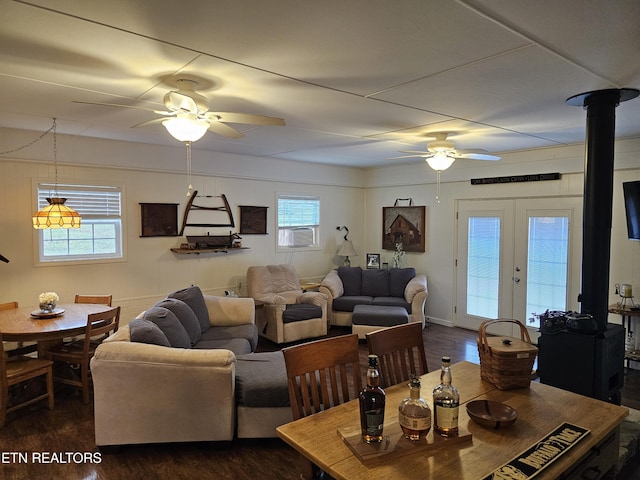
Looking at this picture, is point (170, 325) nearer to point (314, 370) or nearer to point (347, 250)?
point (314, 370)

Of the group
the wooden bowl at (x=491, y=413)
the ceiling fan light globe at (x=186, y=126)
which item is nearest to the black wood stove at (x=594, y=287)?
the wooden bowl at (x=491, y=413)

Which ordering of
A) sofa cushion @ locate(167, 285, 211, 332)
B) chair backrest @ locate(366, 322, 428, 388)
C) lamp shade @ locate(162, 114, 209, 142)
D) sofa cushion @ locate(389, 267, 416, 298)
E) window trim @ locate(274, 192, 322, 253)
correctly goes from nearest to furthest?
1. chair backrest @ locate(366, 322, 428, 388)
2. lamp shade @ locate(162, 114, 209, 142)
3. sofa cushion @ locate(167, 285, 211, 332)
4. sofa cushion @ locate(389, 267, 416, 298)
5. window trim @ locate(274, 192, 322, 253)

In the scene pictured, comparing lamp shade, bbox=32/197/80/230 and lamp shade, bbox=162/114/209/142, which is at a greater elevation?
lamp shade, bbox=162/114/209/142

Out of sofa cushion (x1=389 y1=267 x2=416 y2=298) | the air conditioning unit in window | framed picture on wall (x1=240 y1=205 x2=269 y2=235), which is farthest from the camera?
the air conditioning unit in window

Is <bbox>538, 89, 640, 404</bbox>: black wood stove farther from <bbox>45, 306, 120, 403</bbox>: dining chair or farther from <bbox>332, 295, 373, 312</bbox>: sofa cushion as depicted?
<bbox>45, 306, 120, 403</bbox>: dining chair

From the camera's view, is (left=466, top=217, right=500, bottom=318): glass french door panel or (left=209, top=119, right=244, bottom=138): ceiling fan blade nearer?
(left=209, top=119, right=244, bottom=138): ceiling fan blade

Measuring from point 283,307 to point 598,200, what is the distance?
3567mm

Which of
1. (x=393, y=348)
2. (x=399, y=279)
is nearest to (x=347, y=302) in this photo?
(x=399, y=279)

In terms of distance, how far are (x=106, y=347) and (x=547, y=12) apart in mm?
3171

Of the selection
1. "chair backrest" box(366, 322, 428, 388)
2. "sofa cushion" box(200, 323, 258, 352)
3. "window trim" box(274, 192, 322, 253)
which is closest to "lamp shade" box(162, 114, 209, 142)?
"chair backrest" box(366, 322, 428, 388)

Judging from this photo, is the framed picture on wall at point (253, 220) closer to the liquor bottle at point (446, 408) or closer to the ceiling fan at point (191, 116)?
the ceiling fan at point (191, 116)

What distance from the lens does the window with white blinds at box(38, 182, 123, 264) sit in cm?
451

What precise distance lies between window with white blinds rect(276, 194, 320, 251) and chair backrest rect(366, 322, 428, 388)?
421cm

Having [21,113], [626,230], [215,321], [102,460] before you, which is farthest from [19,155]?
[626,230]
